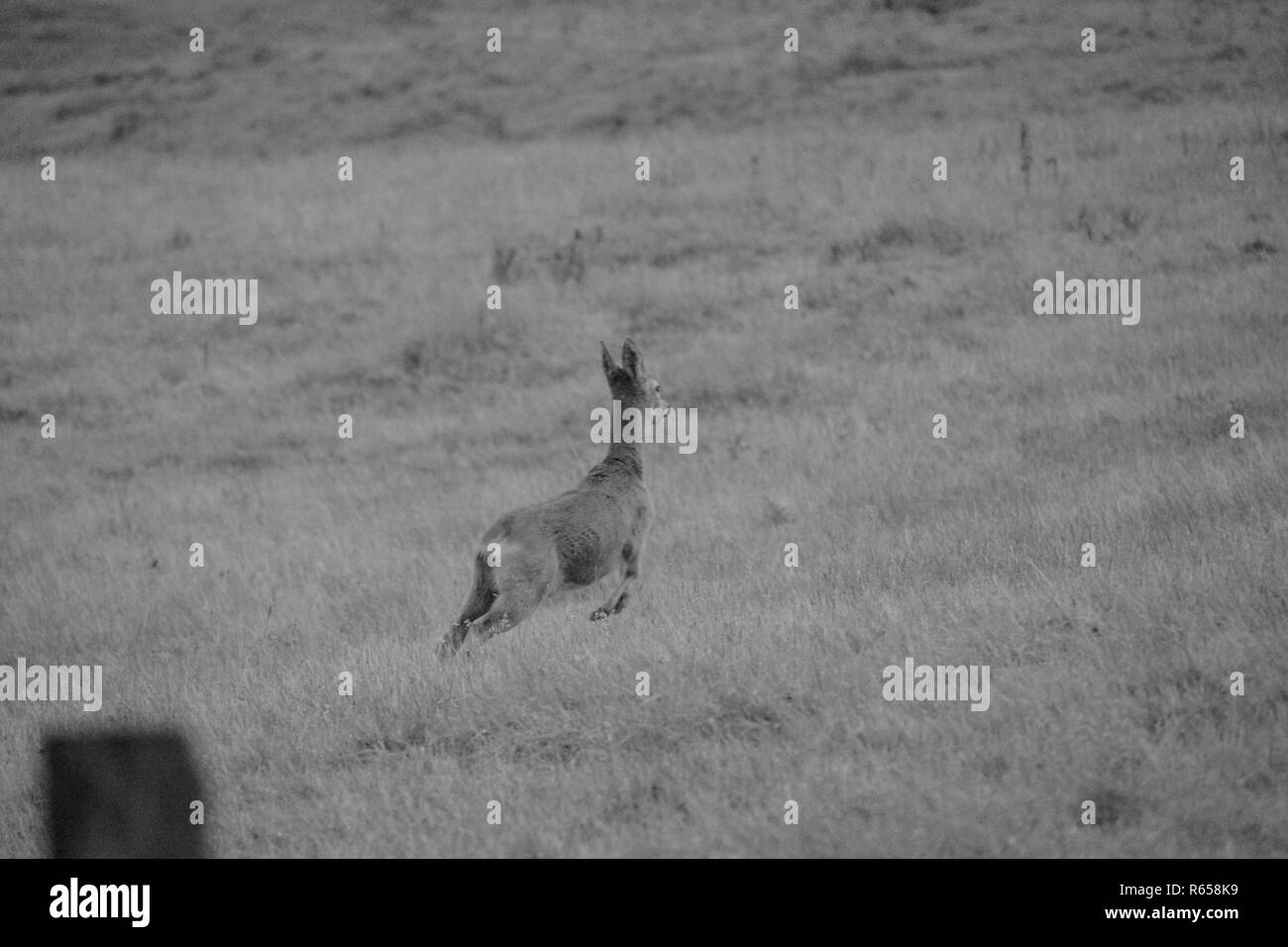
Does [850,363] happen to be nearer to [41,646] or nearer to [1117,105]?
[41,646]

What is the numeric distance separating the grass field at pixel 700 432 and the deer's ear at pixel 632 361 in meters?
1.68

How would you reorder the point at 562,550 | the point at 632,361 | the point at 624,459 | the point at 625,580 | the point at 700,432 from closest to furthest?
the point at 562,550
the point at 625,580
the point at 624,459
the point at 632,361
the point at 700,432

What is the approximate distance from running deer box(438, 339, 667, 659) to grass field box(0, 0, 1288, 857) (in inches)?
10.7

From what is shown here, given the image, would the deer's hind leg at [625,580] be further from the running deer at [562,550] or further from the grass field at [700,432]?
the grass field at [700,432]

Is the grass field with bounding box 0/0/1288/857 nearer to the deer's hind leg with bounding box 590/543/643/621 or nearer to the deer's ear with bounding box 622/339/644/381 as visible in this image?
the deer's hind leg with bounding box 590/543/643/621

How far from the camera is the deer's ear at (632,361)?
10789mm

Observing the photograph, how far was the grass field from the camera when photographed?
626cm

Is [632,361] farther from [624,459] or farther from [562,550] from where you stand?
[562,550]

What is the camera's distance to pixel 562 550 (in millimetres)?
9125

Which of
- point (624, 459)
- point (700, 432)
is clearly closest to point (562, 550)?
point (624, 459)

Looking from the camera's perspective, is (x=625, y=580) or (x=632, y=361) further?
(x=632, y=361)

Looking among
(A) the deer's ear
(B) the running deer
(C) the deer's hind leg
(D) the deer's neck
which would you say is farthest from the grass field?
(A) the deer's ear

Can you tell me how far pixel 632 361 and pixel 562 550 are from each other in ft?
7.62
